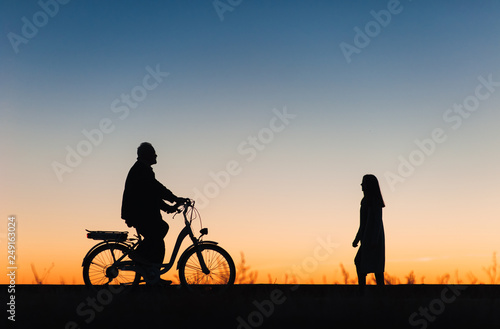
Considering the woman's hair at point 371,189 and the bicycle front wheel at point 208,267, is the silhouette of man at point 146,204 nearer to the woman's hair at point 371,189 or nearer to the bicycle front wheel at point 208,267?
the bicycle front wheel at point 208,267

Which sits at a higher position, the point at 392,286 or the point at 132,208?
the point at 132,208

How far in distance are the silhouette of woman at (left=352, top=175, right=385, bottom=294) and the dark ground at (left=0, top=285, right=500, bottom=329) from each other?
86.4 inches

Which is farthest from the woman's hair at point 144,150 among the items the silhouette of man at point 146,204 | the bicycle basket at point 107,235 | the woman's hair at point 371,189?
the woman's hair at point 371,189

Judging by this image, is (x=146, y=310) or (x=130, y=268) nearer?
(x=146, y=310)

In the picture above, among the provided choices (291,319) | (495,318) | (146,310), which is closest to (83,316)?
(146,310)

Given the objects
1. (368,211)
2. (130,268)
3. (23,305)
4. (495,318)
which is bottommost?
(495,318)

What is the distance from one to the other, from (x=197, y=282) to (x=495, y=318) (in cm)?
468

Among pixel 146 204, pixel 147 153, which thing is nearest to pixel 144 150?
pixel 147 153

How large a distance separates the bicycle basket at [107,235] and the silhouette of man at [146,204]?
0.22 m

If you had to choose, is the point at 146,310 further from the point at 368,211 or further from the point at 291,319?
the point at 368,211

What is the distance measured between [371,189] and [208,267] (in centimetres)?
295

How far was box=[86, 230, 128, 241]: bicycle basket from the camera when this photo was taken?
35.7 ft

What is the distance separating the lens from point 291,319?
791 centimetres

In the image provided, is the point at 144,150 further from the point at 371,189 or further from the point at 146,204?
the point at 371,189
